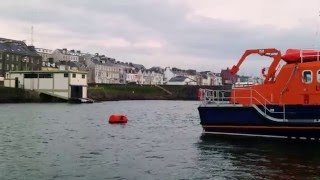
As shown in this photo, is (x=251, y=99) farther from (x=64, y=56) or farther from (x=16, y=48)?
(x=64, y=56)

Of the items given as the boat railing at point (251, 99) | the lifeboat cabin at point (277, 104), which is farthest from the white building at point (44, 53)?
the lifeboat cabin at point (277, 104)

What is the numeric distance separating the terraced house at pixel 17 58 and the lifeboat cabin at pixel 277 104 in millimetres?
98016

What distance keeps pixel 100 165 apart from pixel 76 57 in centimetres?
15910

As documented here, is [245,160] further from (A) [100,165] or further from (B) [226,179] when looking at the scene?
(A) [100,165]

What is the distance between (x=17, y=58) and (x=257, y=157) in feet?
353

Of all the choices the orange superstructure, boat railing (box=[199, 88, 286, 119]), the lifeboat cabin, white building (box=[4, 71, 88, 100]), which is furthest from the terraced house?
the orange superstructure

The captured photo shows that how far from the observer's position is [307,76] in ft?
72.7

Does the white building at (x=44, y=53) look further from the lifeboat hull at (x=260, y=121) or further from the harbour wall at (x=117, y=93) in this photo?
the lifeboat hull at (x=260, y=121)

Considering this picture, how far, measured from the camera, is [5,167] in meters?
16.1

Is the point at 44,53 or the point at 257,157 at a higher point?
the point at 44,53

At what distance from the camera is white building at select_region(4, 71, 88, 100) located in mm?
82000

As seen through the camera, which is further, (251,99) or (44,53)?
(44,53)

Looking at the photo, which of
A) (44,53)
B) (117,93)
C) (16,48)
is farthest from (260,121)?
(44,53)

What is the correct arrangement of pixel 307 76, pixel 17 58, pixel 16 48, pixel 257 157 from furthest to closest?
pixel 16 48
pixel 17 58
pixel 307 76
pixel 257 157
